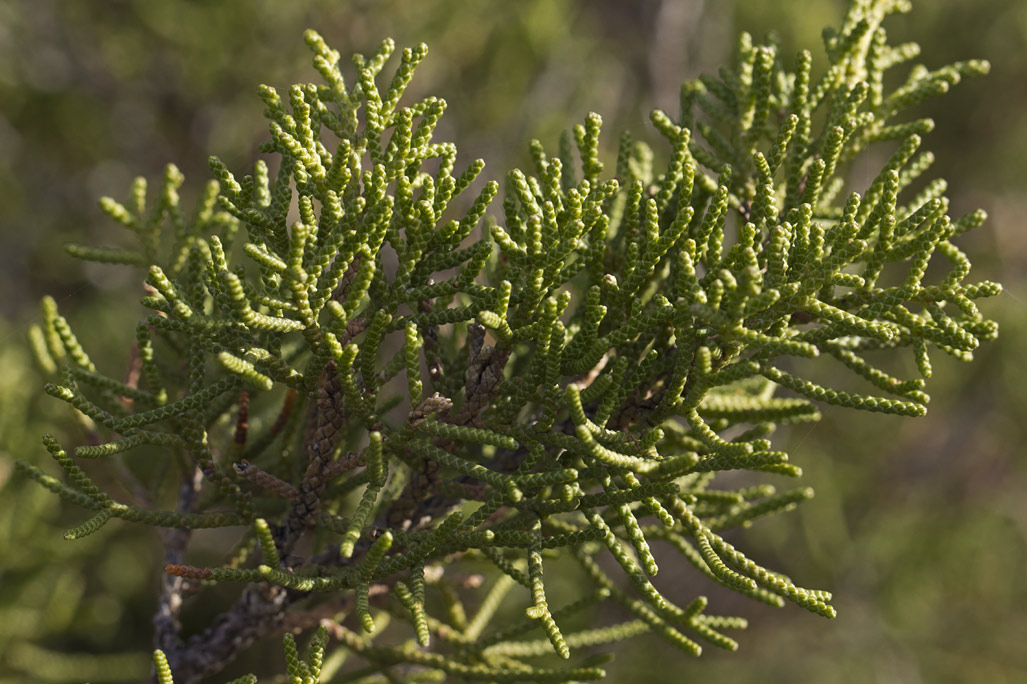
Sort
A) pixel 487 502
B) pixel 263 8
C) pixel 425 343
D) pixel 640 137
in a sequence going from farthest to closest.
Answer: pixel 640 137 → pixel 263 8 → pixel 425 343 → pixel 487 502

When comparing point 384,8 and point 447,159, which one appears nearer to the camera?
point 447,159

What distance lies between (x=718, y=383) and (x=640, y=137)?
10.7ft

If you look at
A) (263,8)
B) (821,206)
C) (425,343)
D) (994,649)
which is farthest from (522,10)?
(994,649)

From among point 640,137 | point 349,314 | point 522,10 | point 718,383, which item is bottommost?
point 718,383

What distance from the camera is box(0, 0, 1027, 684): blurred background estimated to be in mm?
3938

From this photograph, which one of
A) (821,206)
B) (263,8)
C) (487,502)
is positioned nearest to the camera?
(487,502)

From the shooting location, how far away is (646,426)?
145 cm

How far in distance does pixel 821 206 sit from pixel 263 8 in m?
3.14

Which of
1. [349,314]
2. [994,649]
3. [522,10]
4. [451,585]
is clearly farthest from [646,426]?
[994,649]

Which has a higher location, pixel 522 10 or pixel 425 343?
pixel 522 10

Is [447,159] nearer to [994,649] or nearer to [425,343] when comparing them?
[425,343]

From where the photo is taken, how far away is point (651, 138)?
3.70m

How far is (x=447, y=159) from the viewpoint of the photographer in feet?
4.40

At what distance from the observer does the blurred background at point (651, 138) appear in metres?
3.94
